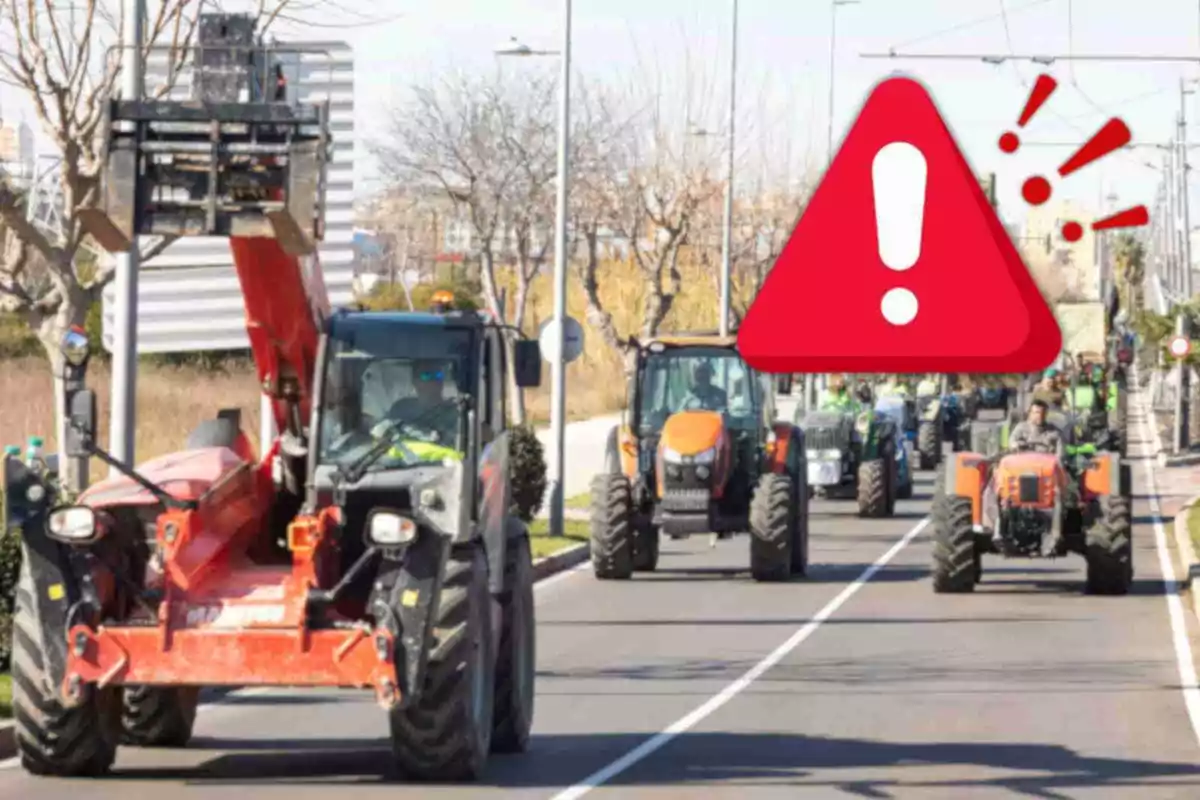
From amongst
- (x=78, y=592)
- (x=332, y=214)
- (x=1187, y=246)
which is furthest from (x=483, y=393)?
(x=1187, y=246)

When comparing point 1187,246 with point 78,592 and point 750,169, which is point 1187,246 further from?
point 78,592

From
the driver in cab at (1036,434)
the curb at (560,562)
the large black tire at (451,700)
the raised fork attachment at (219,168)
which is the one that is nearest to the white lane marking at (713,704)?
the large black tire at (451,700)

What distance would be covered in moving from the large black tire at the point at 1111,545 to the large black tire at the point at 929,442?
96.4 ft

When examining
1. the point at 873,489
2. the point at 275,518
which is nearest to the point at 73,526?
the point at 275,518

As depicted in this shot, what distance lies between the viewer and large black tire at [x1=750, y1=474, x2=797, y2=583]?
27062mm

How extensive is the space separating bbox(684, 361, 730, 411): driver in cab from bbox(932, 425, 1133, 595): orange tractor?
3083 mm

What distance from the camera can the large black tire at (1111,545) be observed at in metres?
26.0

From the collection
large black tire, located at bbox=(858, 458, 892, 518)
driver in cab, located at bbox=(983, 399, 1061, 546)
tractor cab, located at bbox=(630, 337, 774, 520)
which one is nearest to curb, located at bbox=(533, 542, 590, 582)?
tractor cab, located at bbox=(630, 337, 774, 520)

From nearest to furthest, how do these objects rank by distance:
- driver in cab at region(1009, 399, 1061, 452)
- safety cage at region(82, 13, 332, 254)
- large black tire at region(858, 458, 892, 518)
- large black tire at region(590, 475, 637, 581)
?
safety cage at region(82, 13, 332, 254)
driver in cab at region(1009, 399, 1061, 452)
large black tire at region(590, 475, 637, 581)
large black tire at region(858, 458, 892, 518)

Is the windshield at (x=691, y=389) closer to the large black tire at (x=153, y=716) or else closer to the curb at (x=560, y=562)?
the curb at (x=560, y=562)

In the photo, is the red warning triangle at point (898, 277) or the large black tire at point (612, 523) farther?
the large black tire at point (612, 523)

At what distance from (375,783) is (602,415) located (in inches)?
2533

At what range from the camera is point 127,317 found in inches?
714

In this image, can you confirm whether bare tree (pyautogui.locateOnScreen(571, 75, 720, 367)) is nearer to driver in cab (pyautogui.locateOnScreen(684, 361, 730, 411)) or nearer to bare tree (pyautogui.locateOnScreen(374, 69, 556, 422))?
bare tree (pyautogui.locateOnScreen(374, 69, 556, 422))
